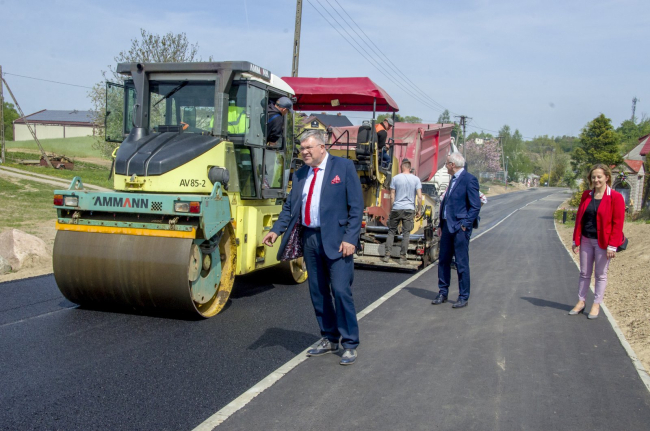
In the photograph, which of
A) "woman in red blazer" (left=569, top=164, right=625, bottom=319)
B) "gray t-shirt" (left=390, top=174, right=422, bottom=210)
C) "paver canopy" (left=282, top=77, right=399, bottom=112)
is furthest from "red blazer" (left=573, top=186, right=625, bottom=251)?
"paver canopy" (left=282, top=77, right=399, bottom=112)

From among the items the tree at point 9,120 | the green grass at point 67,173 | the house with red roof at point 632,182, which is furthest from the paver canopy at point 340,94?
the tree at point 9,120

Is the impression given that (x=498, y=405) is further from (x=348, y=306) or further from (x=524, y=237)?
(x=524, y=237)

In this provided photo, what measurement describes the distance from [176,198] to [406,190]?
5499mm

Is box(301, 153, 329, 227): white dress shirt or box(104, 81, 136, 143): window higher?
box(104, 81, 136, 143): window

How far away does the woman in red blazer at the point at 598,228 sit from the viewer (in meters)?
6.94

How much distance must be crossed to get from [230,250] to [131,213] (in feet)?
3.92

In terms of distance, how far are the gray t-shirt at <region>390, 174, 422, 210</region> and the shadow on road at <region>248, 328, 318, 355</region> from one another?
16.1 ft

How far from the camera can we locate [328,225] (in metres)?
4.93

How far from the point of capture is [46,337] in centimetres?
547

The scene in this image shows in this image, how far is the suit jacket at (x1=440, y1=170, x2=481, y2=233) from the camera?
746 centimetres

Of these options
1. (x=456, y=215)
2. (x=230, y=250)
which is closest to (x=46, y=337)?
(x=230, y=250)

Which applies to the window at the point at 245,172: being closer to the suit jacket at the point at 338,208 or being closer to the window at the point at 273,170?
the window at the point at 273,170

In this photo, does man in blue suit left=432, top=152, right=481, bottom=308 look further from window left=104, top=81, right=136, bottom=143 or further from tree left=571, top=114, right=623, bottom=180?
tree left=571, top=114, right=623, bottom=180

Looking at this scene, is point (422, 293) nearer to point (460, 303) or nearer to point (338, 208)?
point (460, 303)
